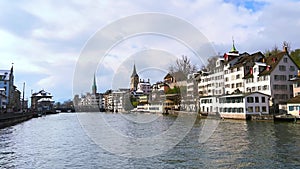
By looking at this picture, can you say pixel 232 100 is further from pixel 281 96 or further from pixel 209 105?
pixel 209 105

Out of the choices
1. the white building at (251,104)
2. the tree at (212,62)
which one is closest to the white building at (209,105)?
the white building at (251,104)

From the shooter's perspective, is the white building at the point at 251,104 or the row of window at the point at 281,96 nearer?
the white building at the point at 251,104

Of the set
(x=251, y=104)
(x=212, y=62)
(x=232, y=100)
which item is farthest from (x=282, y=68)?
(x=212, y=62)

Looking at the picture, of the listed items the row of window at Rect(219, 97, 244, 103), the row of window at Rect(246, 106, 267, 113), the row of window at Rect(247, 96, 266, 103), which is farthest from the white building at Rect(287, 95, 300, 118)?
the row of window at Rect(219, 97, 244, 103)

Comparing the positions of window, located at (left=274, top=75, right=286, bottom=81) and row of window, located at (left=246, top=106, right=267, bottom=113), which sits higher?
window, located at (left=274, top=75, right=286, bottom=81)

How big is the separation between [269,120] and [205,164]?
109 feet

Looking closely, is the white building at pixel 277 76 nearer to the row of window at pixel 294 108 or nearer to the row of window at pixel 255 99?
the row of window at pixel 255 99

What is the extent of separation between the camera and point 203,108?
70.5 meters

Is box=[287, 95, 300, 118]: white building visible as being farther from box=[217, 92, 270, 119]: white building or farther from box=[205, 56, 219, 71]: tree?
box=[205, 56, 219, 71]: tree

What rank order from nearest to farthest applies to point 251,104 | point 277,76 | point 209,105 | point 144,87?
1. point 251,104
2. point 277,76
3. point 209,105
4. point 144,87

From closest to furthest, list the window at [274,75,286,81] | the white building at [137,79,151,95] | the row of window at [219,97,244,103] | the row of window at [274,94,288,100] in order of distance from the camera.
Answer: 1. the row of window at [219,97,244,103]
2. the row of window at [274,94,288,100]
3. the window at [274,75,286,81]
4. the white building at [137,79,151,95]

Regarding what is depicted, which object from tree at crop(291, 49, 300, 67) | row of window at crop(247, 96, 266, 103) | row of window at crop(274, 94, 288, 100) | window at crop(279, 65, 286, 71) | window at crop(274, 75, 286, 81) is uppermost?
tree at crop(291, 49, 300, 67)

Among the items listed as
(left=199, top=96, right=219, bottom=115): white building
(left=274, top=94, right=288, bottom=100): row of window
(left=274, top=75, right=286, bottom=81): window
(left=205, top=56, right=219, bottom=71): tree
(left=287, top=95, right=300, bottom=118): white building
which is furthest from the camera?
(left=205, top=56, right=219, bottom=71): tree

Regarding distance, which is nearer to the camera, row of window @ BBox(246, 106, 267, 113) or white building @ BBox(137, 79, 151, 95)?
row of window @ BBox(246, 106, 267, 113)
